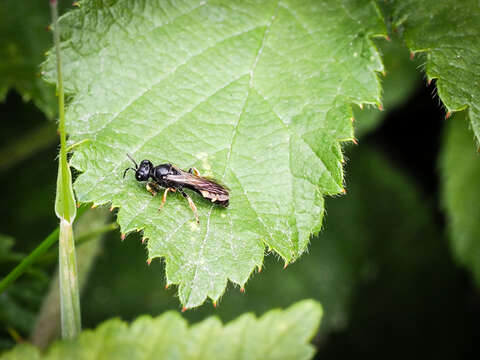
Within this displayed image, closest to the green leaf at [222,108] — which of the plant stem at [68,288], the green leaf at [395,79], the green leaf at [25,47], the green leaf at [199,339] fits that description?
the plant stem at [68,288]

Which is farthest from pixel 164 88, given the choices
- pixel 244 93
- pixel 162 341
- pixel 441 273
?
pixel 441 273

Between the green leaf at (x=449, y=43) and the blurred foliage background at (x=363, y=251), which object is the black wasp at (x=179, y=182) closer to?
the green leaf at (x=449, y=43)

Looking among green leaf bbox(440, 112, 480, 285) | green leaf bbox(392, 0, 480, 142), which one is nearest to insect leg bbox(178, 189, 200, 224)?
green leaf bbox(392, 0, 480, 142)

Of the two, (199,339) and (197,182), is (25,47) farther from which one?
(199,339)

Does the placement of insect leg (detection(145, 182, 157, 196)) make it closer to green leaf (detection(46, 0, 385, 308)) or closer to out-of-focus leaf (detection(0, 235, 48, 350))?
green leaf (detection(46, 0, 385, 308))

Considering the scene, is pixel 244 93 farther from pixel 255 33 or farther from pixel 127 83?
pixel 127 83

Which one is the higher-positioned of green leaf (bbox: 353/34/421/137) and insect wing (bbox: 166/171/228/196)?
green leaf (bbox: 353/34/421/137)
